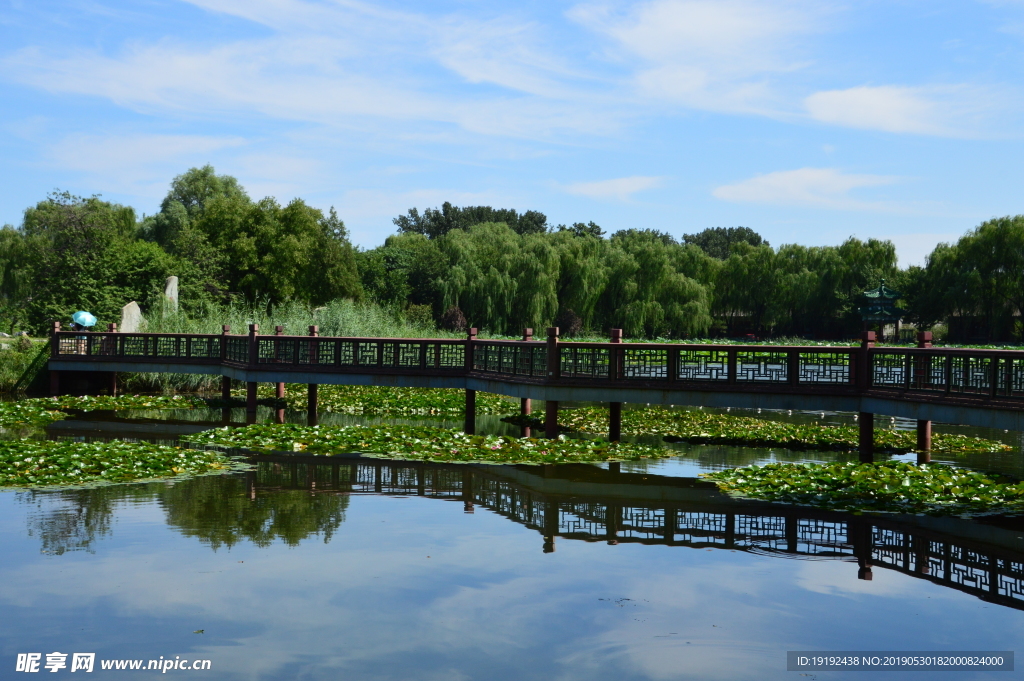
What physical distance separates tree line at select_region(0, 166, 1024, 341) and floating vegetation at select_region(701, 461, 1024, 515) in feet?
102

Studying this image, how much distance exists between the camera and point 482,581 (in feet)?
27.9

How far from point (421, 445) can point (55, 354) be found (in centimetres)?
1563

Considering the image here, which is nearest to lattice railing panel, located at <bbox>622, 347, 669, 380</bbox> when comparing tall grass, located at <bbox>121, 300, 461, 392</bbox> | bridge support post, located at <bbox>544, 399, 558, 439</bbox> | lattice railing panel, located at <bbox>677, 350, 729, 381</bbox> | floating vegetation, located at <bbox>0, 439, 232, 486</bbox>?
lattice railing panel, located at <bbox>677, 350, 729, 381</bbox>

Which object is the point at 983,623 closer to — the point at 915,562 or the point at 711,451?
the point at 915,562

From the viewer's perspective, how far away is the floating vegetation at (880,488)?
11.8m

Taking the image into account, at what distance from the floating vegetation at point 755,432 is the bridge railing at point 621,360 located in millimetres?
1781

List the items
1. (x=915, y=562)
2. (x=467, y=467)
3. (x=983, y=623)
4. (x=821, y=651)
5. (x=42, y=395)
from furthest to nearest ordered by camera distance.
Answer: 1. (x=42, y=395)
2. (x=467, y=467)
3. (x=915, y=562)
4. (x=983, y=623)
5. (x=821, y=651)

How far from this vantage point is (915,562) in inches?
368

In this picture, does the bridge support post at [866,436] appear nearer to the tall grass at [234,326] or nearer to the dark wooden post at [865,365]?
the dark wooden post at [865,365]

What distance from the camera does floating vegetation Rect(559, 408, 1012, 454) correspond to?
18156 mm

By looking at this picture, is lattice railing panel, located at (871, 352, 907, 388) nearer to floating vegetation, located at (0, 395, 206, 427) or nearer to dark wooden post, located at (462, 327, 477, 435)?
dark wooden post, located at (462, 327, 477, 435)

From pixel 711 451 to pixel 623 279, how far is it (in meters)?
36.5

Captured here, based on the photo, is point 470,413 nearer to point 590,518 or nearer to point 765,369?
point 765,369

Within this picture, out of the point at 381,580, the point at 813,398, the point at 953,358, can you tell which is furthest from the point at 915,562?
the point at 813,398
